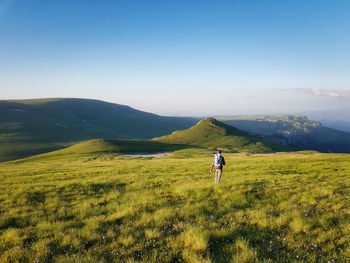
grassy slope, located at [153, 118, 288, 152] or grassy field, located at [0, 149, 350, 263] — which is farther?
grassy slope, located at [153, 118, 288, 152]

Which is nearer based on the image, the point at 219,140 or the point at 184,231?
the point at 184,231

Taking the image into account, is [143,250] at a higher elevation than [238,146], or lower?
higher

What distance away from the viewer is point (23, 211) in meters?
10.1

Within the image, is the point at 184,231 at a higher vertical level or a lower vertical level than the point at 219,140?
higher

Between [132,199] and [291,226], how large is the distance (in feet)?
27.8

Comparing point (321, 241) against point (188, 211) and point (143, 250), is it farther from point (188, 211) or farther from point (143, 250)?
point (143, 250)

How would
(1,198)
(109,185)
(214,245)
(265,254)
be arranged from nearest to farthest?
1. (265,254)
2. (214,245)
3. (1,198)
4. (109,185)

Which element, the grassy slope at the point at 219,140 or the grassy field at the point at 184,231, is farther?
the grassy slope at the point at 219,140

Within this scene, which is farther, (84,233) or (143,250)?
(84,233)

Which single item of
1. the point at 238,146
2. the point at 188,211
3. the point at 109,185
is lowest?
the point at 238,146

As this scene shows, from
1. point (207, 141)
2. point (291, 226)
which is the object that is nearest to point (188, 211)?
point (291, 226)

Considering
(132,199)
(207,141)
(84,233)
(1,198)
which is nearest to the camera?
(84,233)

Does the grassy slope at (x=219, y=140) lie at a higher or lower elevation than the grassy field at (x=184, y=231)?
lower

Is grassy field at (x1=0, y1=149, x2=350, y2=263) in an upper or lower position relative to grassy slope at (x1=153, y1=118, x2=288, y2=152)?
upper
